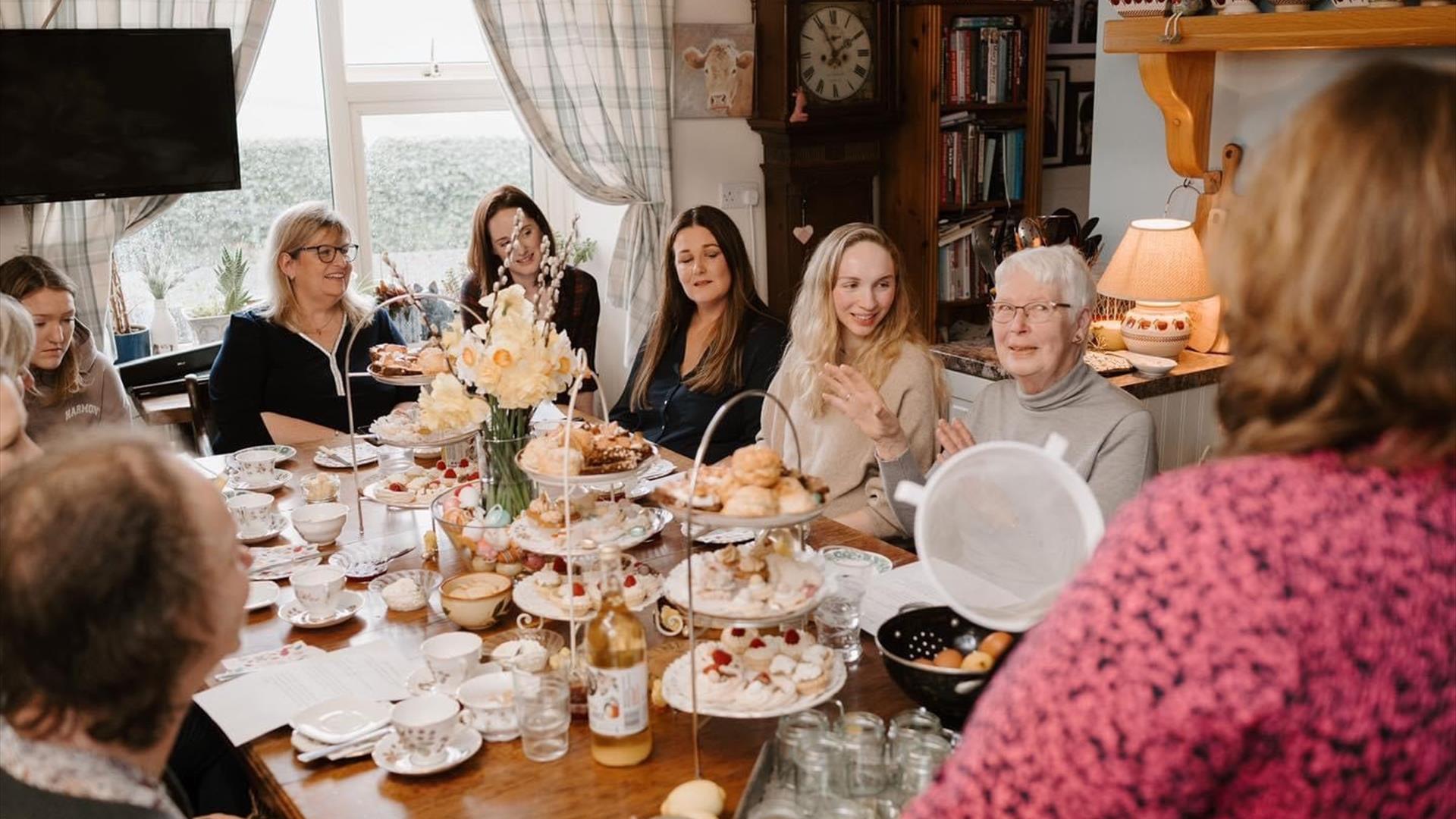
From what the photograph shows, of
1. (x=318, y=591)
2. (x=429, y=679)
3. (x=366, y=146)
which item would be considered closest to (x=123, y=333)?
(x=366, y=146)

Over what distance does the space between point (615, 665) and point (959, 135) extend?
4.06 m

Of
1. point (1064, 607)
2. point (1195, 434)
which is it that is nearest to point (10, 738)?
point (1064, 607)

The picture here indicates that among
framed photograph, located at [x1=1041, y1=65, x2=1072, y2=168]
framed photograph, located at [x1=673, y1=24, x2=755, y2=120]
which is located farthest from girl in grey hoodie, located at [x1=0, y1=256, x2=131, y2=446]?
framed photograph, located at [x1=1041, y1=65, x2=1072, y2=168]

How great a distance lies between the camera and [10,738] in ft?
3.82

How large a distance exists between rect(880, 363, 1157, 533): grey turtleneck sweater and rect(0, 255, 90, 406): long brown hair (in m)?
2.06

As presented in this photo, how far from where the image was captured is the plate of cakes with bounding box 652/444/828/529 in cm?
155

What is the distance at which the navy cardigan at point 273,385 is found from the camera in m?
3.46

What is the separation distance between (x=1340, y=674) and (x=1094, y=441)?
1575 millimetres

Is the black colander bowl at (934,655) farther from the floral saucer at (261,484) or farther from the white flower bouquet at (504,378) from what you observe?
the floral saucer at (261,484)

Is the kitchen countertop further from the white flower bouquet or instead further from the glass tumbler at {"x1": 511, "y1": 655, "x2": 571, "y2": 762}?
the glass tumbler at {"x1": 511, "y1": 655, "x2": 571, "y2": 762}

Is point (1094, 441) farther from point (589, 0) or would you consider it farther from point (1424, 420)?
point (589, 0)

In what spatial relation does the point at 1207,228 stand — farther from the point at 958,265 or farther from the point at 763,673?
the point at 763,673

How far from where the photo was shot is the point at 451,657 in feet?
5.85

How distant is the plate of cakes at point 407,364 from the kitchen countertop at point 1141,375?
1.45 metres
